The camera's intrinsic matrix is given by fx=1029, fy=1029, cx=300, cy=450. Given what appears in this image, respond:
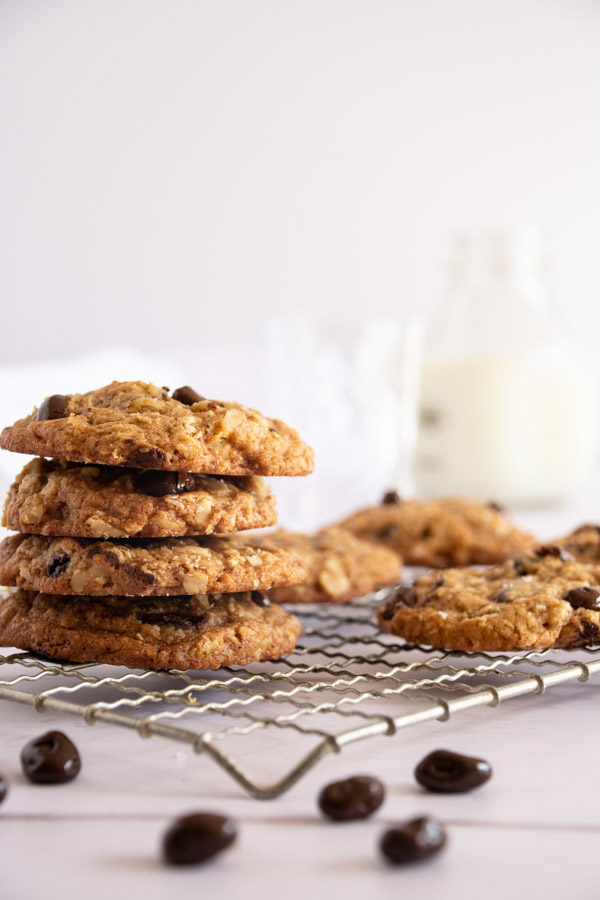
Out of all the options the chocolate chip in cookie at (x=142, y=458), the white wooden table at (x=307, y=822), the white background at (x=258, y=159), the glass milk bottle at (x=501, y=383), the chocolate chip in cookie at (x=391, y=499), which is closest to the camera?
the white wooden table at (x=307, y=822)

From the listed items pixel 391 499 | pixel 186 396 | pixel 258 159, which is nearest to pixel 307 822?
pixel 186 396

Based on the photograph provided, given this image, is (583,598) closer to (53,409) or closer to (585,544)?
(585,544)

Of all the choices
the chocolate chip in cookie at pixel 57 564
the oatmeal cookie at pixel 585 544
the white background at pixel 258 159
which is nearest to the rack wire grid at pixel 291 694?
the chocolate chip in cookie at pixel 57 564

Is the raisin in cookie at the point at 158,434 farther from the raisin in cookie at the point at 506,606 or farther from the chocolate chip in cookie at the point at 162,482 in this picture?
the raisin in cookie at the point at 506,606

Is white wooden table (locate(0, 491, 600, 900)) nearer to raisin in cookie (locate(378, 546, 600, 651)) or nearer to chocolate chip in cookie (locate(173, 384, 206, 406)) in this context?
raisin in cookie (locate(378, 546, 600, 651))

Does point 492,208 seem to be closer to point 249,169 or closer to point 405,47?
point 405,47

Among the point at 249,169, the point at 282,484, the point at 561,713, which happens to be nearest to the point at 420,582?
the point at 561,713
